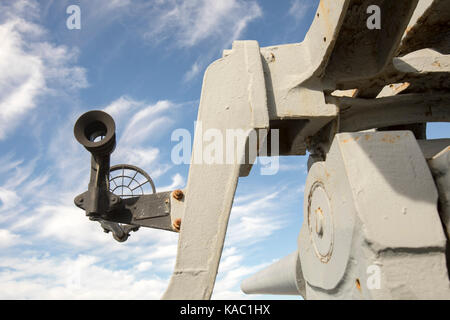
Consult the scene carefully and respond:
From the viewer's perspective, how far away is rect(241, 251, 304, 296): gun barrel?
3361 mm

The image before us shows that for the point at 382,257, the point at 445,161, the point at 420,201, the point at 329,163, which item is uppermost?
the point at 329,163

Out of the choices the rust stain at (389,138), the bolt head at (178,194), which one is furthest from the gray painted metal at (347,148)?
the bolt head at (178,194)

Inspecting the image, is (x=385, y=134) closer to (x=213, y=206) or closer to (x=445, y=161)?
(x=445, y=161)

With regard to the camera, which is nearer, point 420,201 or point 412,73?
point 420,201

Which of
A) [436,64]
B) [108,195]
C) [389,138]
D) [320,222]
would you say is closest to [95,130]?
[108,195]

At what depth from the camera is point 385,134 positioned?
1958mm

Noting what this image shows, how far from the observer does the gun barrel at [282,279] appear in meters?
3.36

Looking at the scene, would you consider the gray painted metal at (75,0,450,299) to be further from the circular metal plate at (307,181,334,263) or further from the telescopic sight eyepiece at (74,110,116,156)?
the telescopic sight eyepiece at (74,110,116,156)

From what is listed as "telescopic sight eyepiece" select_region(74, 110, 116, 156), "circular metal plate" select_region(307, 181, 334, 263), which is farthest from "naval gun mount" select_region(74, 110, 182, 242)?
"circular metal plate" select_region(307, 181, 334, 263)

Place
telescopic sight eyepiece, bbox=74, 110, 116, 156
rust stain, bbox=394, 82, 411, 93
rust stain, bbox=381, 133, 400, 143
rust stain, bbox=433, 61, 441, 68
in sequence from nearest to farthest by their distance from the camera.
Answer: rust stain, bbox=381, 133, 400, 143 → rust stain, bbox=433, 61, 441, 68 → rust stain, bbox=394, 82, 411, 93 → telescopic sight eyepiece, bbox=74, 110, 116, 156

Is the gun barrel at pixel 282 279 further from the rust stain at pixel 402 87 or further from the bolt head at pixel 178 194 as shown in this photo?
the rust stain at pixel 402 87
